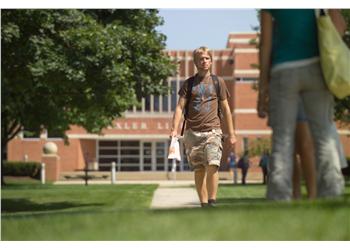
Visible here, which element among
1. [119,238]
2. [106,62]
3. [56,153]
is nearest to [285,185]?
[119,238]

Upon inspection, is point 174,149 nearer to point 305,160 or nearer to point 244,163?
point 305,160

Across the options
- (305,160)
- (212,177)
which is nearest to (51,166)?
(212,177)

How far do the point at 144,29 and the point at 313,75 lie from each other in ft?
35.8

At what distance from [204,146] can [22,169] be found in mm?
32587

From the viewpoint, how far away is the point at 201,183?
6457 millimetres

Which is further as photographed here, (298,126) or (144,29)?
(144,29)

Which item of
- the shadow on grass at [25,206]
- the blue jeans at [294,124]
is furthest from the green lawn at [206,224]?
the shadow on grass at [25,206]

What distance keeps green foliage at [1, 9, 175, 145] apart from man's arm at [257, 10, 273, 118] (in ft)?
20.4

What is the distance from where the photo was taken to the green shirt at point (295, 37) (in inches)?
211

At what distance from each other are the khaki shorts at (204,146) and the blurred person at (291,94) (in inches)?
30.8

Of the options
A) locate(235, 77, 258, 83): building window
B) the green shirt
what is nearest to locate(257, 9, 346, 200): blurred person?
the green shirt

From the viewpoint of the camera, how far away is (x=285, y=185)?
552 cm

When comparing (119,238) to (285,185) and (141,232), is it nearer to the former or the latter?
(141,232)

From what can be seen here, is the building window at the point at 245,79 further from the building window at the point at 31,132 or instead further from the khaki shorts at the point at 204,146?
the building window at the point at 31,132
